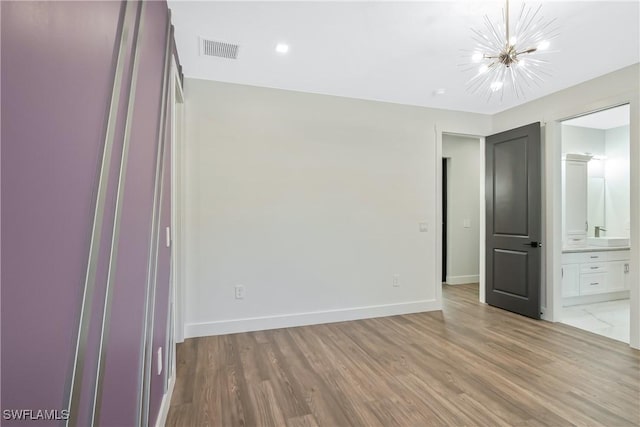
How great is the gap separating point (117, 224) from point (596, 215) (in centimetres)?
661

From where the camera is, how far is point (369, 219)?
12.3 ft

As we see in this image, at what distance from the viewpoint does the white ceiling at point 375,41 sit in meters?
2.12

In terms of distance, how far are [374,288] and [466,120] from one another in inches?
102

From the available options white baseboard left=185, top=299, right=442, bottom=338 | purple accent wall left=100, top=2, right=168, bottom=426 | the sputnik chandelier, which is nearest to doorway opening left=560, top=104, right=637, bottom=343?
the sputnik chandelier

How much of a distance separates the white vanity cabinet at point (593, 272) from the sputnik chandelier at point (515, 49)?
8.05 feet

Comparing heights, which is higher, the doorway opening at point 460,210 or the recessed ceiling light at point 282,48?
the recessed ceiling light at point 282,48

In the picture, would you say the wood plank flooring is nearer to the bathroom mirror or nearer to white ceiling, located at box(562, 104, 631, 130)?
the bathroom mirror

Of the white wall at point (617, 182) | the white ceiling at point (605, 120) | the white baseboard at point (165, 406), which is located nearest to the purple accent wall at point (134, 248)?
the white baseboard at point (165, 406)

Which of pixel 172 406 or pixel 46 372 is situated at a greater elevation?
pixel 46 372

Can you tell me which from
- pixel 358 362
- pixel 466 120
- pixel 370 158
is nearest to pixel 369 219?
pixel 370 158

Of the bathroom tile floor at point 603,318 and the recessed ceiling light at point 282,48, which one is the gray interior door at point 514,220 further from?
the recessed ceiling light at point 282,48

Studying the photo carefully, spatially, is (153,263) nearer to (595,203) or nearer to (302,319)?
(302,319)

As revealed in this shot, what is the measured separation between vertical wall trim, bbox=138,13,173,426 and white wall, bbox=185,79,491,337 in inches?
48.6

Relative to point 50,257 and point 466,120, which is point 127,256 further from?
point 466,120
